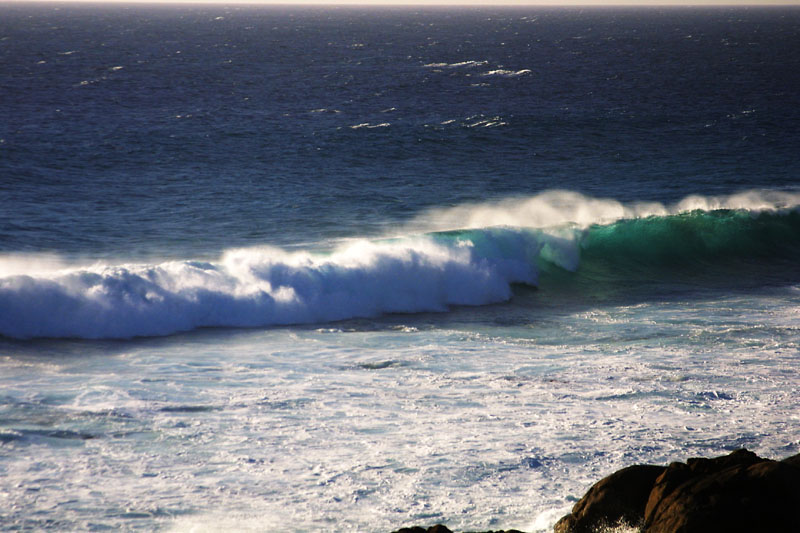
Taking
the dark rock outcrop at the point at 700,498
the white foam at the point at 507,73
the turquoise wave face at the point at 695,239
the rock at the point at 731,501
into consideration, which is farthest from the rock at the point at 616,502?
the white foam at the point at 507,73

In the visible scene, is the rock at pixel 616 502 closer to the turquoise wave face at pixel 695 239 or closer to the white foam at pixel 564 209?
the turquoise wave face at pixel 695 239

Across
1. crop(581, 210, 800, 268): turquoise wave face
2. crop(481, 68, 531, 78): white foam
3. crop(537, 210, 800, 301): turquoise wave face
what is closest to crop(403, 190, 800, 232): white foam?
crop(581, 210, 800, 268): turquoise wave face

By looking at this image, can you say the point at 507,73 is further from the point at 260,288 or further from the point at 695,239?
the point at 260,288

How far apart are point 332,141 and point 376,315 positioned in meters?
19.7

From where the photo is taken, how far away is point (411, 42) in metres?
102

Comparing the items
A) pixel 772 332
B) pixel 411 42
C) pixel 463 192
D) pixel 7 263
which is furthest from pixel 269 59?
pixel 772 332

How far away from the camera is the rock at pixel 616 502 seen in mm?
5922

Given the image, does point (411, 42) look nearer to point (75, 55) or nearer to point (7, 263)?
point (75, 55)

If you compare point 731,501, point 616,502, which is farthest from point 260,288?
point 731,501

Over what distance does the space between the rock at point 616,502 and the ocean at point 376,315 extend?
0.59m

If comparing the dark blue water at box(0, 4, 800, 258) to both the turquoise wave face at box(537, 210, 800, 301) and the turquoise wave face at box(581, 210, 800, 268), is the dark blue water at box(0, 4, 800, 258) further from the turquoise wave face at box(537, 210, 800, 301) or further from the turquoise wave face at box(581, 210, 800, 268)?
the turquoise wave face at box(537, 210, 800, 301)

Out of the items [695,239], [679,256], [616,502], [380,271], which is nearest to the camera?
[616,502]

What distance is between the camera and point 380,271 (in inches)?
625

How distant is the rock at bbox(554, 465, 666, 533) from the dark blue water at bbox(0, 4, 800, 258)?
12.7 m
